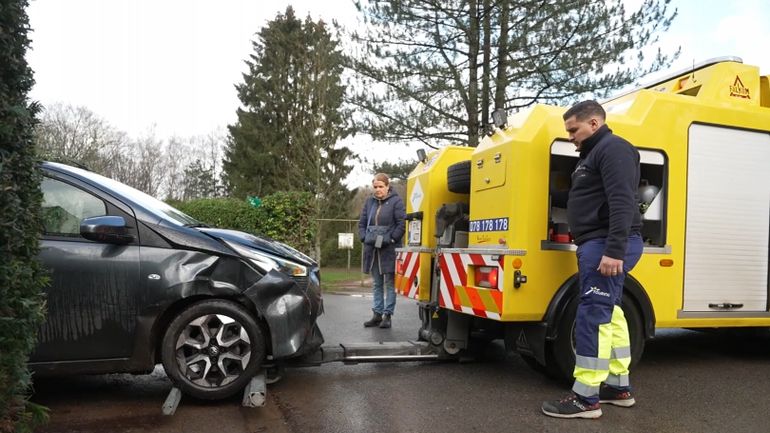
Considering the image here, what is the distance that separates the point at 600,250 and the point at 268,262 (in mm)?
2316

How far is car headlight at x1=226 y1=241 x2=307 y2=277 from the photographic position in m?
3.90

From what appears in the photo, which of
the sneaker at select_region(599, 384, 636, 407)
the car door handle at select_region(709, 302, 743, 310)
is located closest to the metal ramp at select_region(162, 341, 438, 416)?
the sneaker at select_region(599, 384, 636, 407)

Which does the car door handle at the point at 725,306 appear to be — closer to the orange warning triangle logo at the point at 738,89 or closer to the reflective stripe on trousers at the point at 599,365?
the reflective stripe on trousers at the point at 599,365

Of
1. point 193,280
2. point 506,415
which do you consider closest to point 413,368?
point 506,415

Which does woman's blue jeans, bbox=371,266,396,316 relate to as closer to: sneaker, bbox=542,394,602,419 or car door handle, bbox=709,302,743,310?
sneaker, bbox=542,394,602,419

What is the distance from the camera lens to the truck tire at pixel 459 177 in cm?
523

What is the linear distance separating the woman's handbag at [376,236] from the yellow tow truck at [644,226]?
60.6 inches

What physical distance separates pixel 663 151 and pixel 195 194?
4593 centimetres

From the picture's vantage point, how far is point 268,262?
3953 millimetres

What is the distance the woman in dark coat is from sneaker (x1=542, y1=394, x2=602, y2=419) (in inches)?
130

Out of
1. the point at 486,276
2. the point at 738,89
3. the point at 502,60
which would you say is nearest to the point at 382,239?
the point at 486,276

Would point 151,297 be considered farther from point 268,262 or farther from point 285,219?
point 285,219

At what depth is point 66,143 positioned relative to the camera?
101 feet

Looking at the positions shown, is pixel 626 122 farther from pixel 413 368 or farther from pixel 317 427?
pixel 317 427
